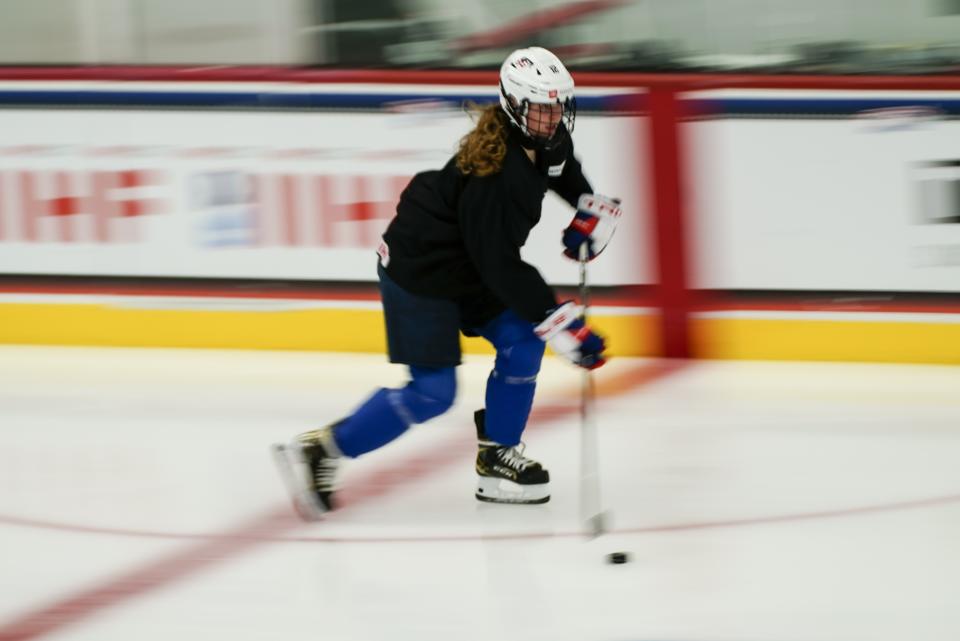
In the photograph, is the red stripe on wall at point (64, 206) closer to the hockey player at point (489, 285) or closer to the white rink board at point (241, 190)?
the white rink board at point (241, 190)

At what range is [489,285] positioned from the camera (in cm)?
355

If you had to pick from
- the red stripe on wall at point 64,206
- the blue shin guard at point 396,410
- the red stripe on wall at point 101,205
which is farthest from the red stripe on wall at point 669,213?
the red stripe on wall at point 64,206

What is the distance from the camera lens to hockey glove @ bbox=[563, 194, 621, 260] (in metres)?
3.76

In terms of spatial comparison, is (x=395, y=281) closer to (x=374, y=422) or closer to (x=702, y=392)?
(x=374, y=422)

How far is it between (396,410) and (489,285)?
466mm

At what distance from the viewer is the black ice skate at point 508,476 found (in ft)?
13.0

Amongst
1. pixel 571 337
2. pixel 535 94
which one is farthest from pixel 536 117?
pixel 571 337

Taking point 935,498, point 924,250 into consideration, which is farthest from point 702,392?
point 935,498

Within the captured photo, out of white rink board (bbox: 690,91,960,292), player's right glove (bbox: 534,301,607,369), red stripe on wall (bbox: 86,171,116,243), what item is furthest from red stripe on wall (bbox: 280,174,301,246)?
player's right glove (bbox: 534,301,607,369)

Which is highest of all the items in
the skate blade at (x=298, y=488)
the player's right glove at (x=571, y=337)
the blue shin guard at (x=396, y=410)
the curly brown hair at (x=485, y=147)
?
the curly brown hair at (x=485, y=147)

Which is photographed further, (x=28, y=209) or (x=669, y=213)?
(x=28, y=209)

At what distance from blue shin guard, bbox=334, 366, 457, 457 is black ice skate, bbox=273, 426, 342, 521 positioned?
4 centimetres

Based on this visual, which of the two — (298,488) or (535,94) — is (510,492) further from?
(535,94)

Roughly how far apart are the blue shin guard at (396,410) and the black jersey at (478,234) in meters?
0.19
